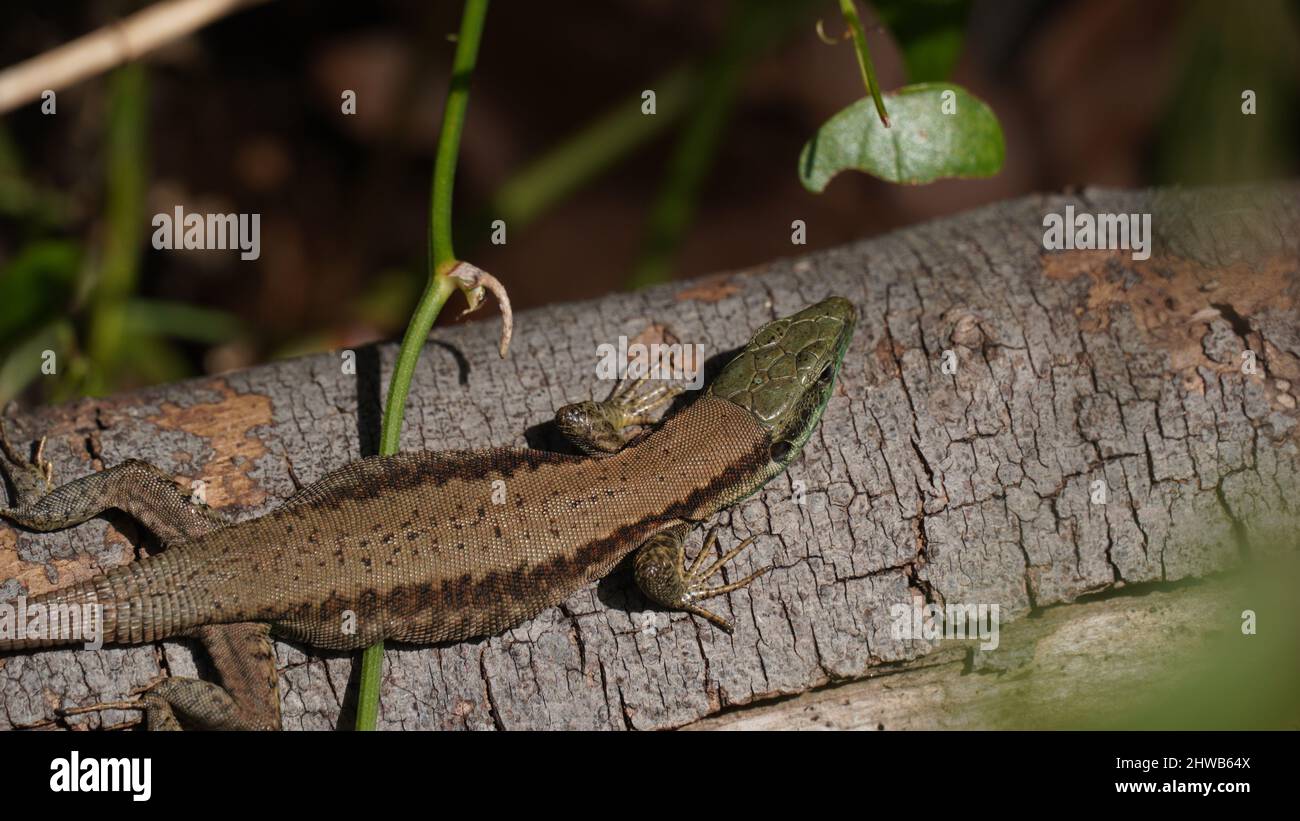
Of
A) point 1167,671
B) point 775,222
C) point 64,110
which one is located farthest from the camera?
point 775,222

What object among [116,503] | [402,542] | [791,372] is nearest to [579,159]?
[791,372]

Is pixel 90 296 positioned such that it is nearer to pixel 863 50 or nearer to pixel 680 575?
pixel 680 575

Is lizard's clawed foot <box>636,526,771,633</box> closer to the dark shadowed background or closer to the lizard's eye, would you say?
the lizard's eye

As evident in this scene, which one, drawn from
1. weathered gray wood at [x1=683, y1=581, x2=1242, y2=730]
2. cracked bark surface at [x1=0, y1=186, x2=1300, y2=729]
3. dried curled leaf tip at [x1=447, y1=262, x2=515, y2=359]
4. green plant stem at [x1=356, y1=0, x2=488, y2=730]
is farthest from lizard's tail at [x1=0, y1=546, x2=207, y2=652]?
weathered gray wood at [x1=683, y1=581, x2=1242, y2=730]

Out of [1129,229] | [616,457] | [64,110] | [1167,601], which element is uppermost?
[64,110]

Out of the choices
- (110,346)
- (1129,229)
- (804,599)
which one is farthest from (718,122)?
(110,346)

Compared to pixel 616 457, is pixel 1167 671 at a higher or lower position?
lower

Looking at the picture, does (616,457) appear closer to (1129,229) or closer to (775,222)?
(1129,229)
